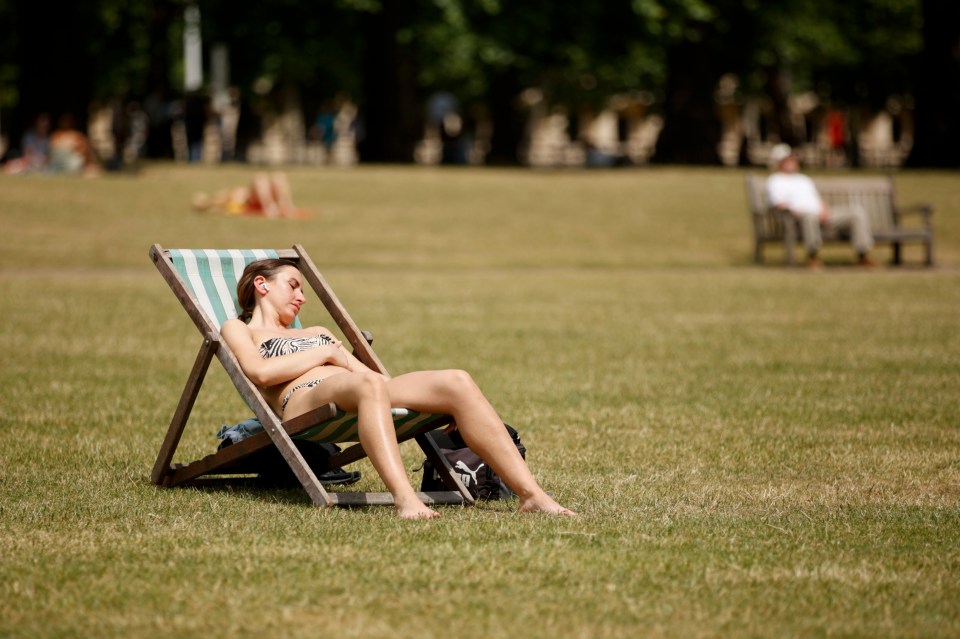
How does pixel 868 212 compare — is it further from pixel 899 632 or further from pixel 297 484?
pixel 899 632

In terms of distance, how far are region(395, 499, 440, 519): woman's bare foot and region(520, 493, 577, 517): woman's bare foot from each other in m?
0.37

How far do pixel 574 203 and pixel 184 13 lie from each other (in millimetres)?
14838

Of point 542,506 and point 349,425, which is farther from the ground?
point 349,425

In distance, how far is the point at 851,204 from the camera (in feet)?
67.2

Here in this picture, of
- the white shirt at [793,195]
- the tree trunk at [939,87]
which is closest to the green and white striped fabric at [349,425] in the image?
the white shirt at [793,195]

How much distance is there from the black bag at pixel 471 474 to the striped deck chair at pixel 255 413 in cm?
6

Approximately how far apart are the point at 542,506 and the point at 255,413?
1282mm

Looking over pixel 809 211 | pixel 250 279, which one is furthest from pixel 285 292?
pixel 809 211

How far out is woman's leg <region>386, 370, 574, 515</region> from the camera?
228 inches

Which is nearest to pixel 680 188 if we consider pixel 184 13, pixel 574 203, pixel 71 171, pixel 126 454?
pixel 574 203

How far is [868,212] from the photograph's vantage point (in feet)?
67.4

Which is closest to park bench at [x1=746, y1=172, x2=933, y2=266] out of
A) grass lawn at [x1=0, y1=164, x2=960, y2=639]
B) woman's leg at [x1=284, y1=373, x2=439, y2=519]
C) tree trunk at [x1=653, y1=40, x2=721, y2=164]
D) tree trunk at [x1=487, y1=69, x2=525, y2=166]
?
grass lawn at [x1=0, y1=164, x2=960, y2=639]

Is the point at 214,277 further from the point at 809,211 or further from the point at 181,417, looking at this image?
the point at 809,211

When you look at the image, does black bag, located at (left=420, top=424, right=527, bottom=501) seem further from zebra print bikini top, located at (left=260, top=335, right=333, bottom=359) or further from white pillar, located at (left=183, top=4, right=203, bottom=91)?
white pillar, located at (left=183, top=4, right=203, bottom=91)
